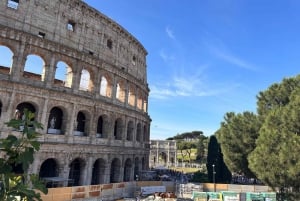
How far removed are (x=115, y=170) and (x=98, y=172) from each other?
98.0 inches

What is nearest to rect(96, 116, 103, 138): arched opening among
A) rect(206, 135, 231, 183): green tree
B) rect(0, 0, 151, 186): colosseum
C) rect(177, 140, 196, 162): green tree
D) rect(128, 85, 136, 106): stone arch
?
rect(0, 0, 151, 186): colosseum

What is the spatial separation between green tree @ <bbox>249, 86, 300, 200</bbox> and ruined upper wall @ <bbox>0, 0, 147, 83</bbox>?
52.6 ft

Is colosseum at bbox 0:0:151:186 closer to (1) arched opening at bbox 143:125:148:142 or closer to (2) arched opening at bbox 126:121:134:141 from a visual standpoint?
(2) arched opening at bbox 126:121:134:141

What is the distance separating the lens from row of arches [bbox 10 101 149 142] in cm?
2185

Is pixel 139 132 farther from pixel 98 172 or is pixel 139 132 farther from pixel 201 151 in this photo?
pixel 201 151

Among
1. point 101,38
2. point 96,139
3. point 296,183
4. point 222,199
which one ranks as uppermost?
point 101,38

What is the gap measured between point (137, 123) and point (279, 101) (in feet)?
50.6

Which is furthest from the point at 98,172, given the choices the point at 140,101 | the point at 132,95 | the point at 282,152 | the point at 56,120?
the point at 282,152

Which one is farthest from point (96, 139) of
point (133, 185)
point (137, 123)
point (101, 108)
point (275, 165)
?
point (275, 165)

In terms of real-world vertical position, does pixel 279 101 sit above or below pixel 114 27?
below

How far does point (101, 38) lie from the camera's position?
26.9 metres

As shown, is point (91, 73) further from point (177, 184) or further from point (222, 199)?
point (222, 199)

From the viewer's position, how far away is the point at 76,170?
24.5 meters

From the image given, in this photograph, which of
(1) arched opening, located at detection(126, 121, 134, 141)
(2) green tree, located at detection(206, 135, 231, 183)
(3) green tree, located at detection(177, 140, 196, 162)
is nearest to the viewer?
(1) arched opening, located at detection(126, 121, 134, 141)
